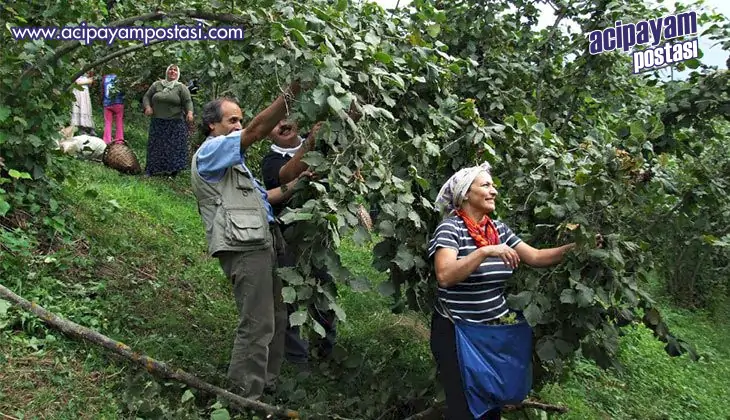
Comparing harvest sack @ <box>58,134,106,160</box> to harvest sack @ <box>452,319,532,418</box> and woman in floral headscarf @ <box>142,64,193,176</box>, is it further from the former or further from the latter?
harvest sack @ <box>452,319,532,418</box>

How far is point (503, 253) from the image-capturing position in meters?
2.74

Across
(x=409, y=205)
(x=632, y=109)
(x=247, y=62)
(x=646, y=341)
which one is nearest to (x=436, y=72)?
(x=409, y=205)

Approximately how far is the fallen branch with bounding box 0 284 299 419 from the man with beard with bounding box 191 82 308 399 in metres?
0.09

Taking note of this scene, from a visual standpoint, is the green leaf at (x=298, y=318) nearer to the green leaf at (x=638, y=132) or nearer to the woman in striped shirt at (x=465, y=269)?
the woman in striped shirt at (x=465, y=269)

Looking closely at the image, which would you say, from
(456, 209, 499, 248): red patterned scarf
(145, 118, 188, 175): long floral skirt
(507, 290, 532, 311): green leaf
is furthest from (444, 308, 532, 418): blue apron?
(145, 118, 188, 175): long floral skirt

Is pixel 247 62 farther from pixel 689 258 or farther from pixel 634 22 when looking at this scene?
pixel 689 258

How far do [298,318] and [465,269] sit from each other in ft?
2.41

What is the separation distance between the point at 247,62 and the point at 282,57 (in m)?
0.69

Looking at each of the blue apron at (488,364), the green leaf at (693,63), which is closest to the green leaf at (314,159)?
the blue apron at (488,364)

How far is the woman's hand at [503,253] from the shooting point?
8.87 feet

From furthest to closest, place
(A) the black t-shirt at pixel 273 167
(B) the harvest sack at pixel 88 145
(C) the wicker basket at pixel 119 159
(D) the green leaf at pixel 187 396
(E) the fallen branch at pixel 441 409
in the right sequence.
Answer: (C) the wicker basket at pixel 119 159 → (B) the harvest sack at pixel 88 145 → (A) the black t-shirt at pixel 273 167 → (E) the fallen branch at pixel 441 409 → (D) the green leaf at pixel 187 396

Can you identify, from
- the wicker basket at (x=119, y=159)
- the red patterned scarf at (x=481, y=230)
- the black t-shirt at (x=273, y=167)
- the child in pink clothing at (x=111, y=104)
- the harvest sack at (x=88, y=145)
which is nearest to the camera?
the red patterned scarf at (x=481, y=230)

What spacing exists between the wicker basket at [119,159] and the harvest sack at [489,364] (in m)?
6.07

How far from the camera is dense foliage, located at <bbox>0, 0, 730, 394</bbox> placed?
2.96 metres
